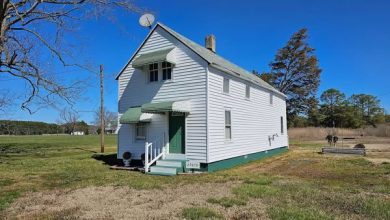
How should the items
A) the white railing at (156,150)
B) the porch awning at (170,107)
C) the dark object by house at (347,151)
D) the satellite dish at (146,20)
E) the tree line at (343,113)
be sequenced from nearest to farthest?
the porch awning at (170,107), the white railing at (156,150), the satellite dish at (146,20), the dark object by house at (347,151), the tree line at (343,113)

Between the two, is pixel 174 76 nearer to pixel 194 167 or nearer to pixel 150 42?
pixel 150 42

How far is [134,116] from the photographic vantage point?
14656mm

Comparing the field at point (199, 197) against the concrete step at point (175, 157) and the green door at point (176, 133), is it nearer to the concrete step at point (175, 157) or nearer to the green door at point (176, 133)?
the concrete step at point (175, 157)

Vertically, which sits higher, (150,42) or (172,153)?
(150,42)

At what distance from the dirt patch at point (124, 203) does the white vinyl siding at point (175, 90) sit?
4.03 m

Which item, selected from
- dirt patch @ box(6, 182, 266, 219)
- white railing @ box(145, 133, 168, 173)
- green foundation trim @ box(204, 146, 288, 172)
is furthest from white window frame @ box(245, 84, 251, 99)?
dirt patch @ box(6, 182, 266, 219)

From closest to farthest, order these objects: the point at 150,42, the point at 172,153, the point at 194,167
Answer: the point at 194,167 → the point at 172,153 → the point at 150,42

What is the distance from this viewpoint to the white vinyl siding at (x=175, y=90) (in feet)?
44.4

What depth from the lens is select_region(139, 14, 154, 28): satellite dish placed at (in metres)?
15.5

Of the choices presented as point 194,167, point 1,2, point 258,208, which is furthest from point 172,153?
point 1,2

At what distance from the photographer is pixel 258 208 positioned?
22.2ft

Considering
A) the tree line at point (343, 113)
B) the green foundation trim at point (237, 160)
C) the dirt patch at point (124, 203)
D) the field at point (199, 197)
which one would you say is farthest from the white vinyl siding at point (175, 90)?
the tree line at point (343, 113)

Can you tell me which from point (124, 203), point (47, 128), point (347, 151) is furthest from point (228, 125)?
point (47, 128)

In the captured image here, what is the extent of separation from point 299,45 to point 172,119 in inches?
1477
